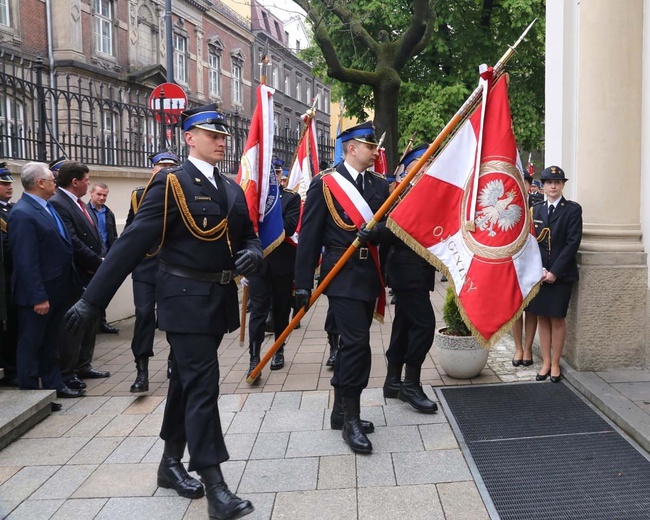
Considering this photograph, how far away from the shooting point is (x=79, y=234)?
20.6 feet

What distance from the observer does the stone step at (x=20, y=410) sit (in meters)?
4.83

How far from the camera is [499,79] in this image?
481cm

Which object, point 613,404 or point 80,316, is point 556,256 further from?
point 80,316

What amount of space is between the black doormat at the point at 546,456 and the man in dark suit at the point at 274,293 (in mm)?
1794

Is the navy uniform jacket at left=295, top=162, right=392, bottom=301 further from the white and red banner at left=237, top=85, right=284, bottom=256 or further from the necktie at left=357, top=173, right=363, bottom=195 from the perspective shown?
the white and red banner at left=237, top=85, right=284, bottom=256

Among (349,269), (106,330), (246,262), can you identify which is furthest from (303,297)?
(106,330)

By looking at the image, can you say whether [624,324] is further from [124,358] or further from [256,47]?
[256,47]

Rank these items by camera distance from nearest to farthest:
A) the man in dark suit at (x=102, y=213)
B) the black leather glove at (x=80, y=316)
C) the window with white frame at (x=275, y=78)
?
the black leather glove at (x=80, y=316) < the man in dark suit at (x=102, y=213) < the window with white frame at (x=275, y=78)

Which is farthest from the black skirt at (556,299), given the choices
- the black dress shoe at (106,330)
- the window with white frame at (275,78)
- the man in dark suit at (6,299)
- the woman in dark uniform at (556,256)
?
the window with white frame at (275,78)

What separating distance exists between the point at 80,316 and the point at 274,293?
341 centimetres

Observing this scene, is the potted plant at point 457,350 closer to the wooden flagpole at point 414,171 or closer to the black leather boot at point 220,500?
the wooden flagpole at point 414,171

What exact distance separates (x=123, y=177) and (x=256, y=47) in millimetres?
31180

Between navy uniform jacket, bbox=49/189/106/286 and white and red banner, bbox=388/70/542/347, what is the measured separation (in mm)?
2968

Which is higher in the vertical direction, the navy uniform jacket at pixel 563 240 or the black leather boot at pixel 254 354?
the navy uniform jacket at pixel 563 240
